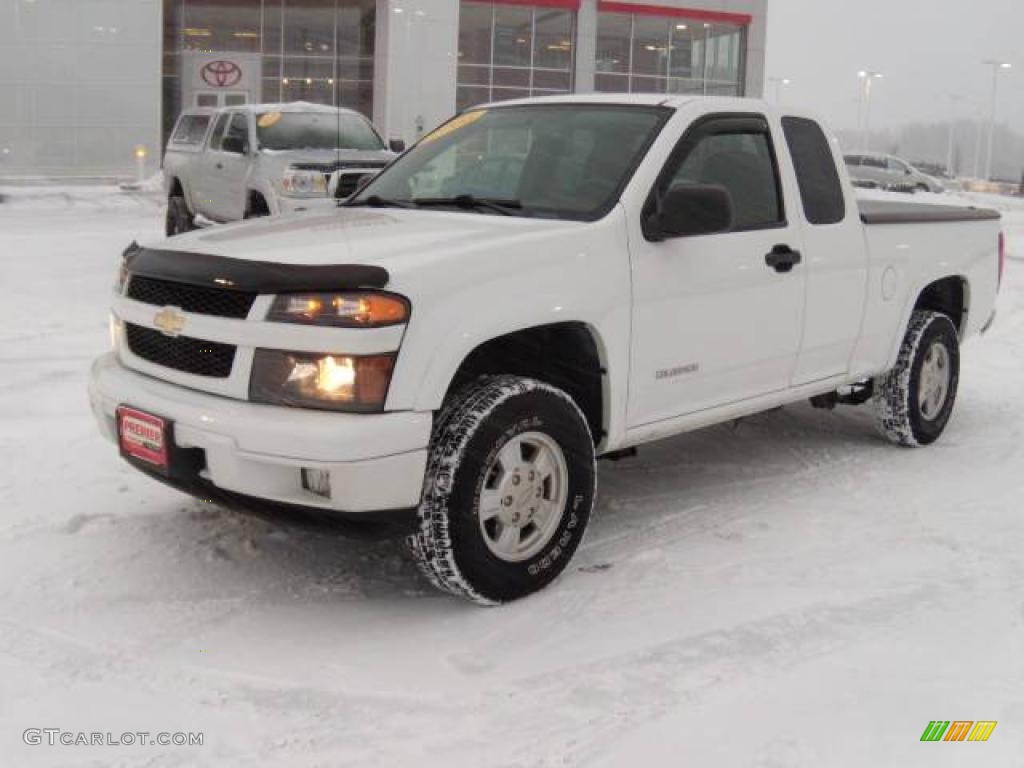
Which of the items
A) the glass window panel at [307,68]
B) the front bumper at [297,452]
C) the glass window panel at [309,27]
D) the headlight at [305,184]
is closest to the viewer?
the front bumper at [297,452]

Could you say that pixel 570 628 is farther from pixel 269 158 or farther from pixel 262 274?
pixel 269 158

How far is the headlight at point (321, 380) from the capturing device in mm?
3748

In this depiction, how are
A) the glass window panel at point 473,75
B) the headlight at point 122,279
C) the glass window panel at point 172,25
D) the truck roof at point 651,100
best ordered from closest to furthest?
the headlight at point 122,279, the truck roof at point 651,100, the glass window panel at point 172,25, the glass window panel at point 473,75

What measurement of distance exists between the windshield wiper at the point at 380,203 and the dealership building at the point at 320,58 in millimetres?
35587

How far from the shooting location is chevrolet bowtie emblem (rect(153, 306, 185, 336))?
408 centimetres

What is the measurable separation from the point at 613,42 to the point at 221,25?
13.8 meters

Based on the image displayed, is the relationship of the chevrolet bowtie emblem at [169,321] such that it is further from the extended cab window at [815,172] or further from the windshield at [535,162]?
the extended cab window at [815,172]

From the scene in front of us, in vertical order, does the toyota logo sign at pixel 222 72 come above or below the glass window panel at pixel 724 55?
below

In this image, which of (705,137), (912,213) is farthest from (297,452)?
(912,213)

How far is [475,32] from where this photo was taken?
138 feet

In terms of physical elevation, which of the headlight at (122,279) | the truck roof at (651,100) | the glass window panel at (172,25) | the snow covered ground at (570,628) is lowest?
the snow covered ground at (570,628)

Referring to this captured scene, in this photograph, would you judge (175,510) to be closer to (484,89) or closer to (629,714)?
(629,714)

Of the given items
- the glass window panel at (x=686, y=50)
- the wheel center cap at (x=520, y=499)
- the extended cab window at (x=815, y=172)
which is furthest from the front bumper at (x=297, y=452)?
the glass window panel at (x=686, y=50)

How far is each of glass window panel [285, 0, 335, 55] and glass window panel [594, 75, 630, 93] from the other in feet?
31.4
